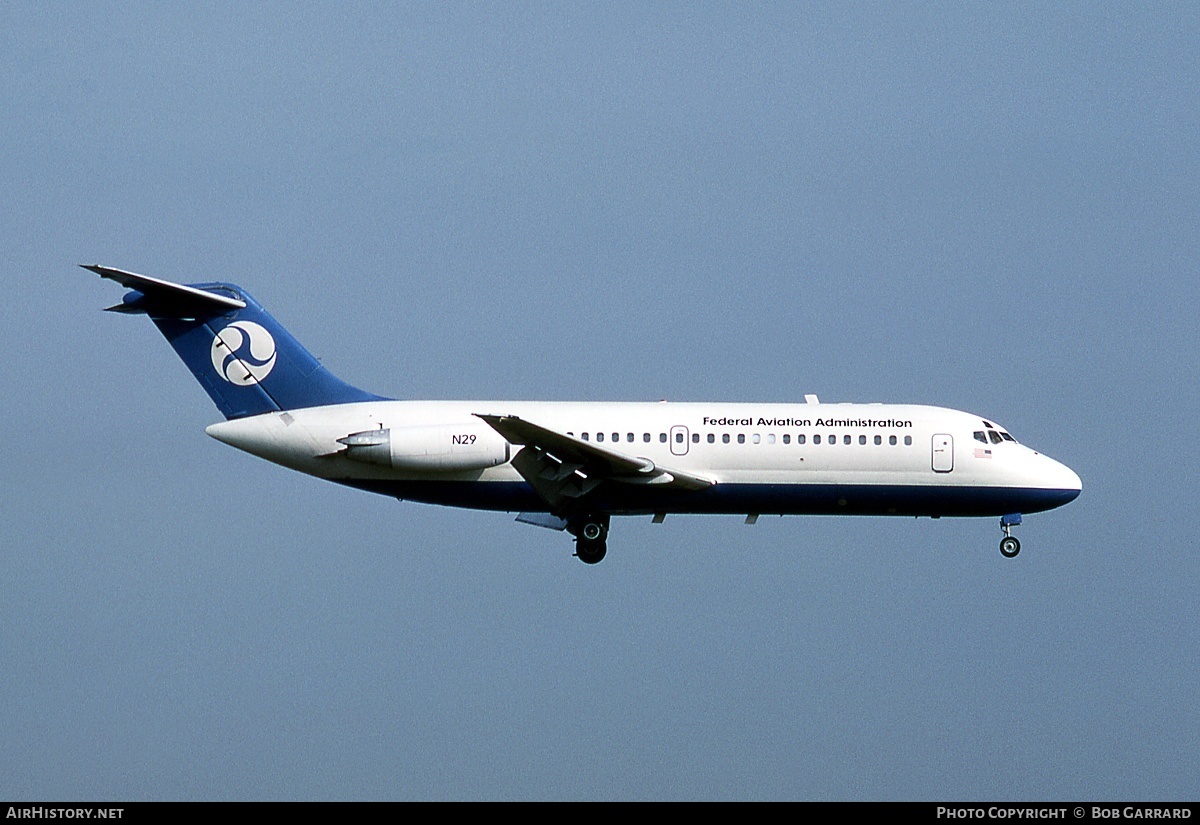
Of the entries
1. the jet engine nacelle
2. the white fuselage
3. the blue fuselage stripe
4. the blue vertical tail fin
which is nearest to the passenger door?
the white fuselage

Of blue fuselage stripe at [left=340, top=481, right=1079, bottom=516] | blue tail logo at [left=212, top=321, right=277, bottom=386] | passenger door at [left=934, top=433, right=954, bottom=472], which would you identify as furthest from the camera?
passenger door at [left=934, top=433, right=954, bottom=472]

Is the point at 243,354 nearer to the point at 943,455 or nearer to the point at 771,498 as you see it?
the point at 771,498

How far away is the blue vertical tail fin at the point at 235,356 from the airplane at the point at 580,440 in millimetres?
34

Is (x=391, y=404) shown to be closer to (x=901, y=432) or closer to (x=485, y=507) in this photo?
(x=485, y=507)

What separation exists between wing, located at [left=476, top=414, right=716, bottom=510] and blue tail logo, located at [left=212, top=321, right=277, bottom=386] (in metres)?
6.22

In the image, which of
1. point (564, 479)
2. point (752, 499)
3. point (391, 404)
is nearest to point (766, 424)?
point (752, 499)

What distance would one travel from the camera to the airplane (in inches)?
1857

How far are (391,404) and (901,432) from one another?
12.4 m

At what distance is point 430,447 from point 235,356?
5521 millimetres

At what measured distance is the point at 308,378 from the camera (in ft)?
158

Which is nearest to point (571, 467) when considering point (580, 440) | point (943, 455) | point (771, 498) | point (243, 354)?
point (580, 440)

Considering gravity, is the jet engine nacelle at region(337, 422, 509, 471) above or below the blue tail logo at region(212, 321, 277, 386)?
below

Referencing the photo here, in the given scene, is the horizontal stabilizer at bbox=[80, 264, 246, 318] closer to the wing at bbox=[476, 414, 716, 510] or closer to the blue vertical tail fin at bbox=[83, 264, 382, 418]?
the blue vertical tail fin at bbox=[83, 264, 382, 418]

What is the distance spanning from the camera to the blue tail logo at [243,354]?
48219 millimetres
